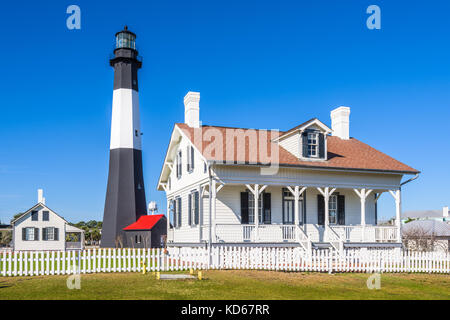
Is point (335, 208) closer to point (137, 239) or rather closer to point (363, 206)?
point (363, 206)

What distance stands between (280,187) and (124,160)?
19102 millimetres

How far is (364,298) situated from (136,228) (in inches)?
1127

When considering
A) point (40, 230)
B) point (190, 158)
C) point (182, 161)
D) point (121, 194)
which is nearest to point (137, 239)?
point (121, 194)

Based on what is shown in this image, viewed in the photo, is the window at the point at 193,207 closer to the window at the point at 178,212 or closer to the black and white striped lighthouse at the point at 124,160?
the window at the point at 178,212

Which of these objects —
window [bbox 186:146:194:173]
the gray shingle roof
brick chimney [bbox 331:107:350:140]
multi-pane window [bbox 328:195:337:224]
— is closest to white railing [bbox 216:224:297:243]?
multi-pane window [bbox 328:195:337:224]

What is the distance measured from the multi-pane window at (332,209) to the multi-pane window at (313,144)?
2.53 m

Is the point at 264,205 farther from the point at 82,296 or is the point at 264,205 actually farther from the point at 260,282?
the point at 82,296

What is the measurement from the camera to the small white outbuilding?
4575cm

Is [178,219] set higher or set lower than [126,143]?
lower

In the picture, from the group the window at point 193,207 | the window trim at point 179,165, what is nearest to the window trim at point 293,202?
the window at point 193,207

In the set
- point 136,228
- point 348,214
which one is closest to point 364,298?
point 348,214

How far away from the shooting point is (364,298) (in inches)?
474

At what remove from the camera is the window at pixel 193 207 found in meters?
23.8

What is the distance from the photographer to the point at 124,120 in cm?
4028
